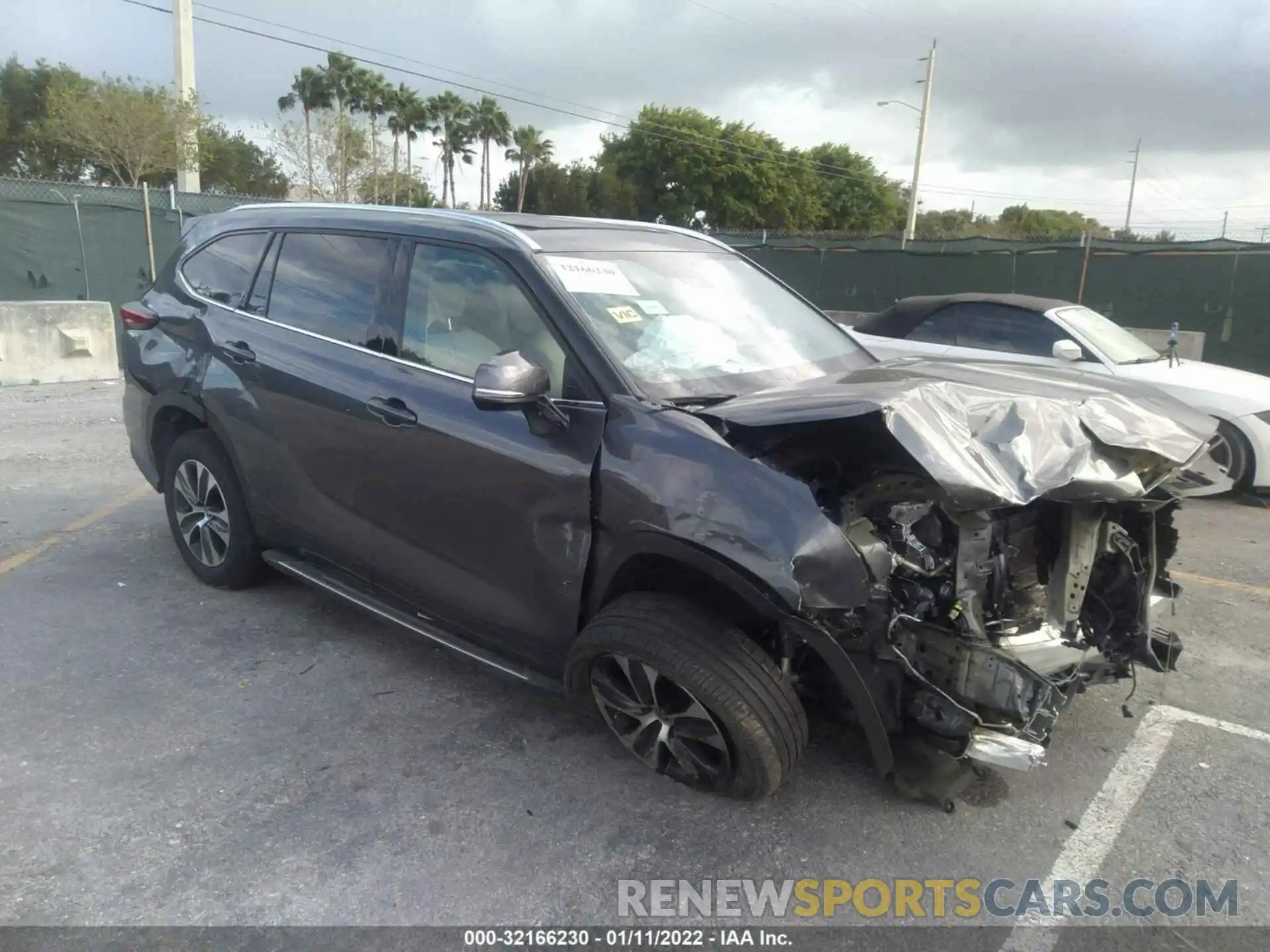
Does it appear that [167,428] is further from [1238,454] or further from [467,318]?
[1238,454]

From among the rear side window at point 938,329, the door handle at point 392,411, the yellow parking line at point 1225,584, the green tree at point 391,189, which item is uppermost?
the green tree at point 391,189

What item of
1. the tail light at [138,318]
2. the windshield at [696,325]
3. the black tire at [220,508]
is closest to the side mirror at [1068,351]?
the windshield at [696,325]

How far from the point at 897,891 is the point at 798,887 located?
0.29 meters

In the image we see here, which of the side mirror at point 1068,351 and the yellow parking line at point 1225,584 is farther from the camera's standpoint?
the side mirror at point 1068,351

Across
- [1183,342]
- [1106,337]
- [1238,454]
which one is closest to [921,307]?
[1106,337]

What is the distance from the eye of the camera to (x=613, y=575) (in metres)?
3.09

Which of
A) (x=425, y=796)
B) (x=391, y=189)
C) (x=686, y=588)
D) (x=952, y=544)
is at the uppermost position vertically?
A: (x=391, y=189)

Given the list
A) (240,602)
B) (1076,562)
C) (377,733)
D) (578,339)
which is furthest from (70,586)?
(1076,562)

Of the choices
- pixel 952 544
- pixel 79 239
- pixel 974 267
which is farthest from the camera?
pixel 974 267

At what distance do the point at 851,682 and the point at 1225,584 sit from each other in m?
3.69

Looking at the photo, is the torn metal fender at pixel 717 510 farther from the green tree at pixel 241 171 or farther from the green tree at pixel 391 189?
the green tree at pixel 241 171

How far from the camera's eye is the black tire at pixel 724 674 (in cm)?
285

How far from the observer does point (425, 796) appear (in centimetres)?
316

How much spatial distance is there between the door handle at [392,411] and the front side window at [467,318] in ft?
0.59
